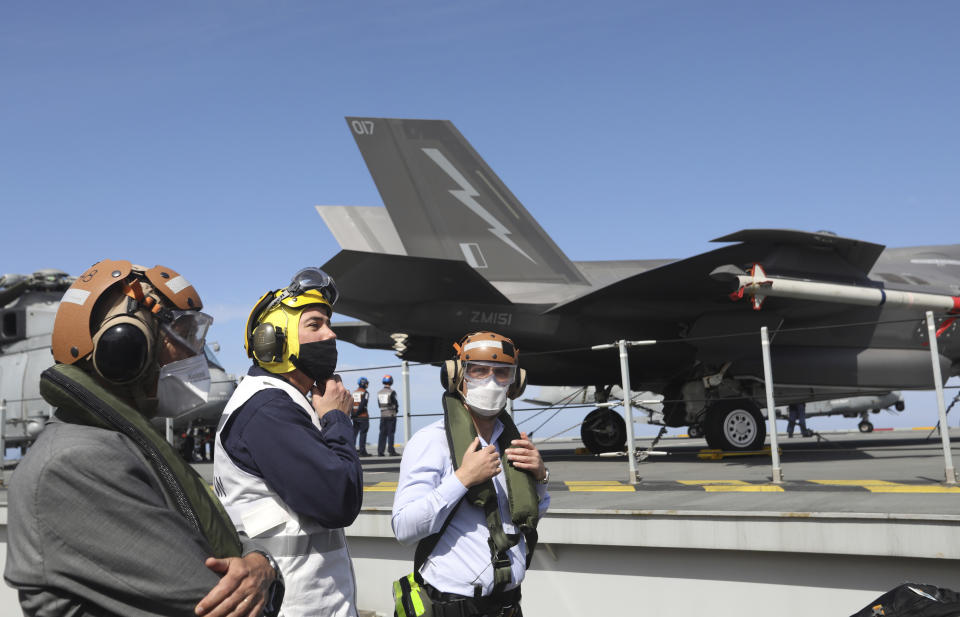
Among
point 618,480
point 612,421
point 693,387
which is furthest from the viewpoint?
point 612,421

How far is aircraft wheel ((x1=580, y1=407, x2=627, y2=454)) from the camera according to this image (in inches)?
547

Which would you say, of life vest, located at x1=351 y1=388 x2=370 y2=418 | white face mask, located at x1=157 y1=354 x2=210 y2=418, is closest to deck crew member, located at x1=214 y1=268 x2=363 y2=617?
white face mask, located at x1=157 y1=354 x2=210 y2=418

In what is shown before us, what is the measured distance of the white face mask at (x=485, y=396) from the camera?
10.0 feet

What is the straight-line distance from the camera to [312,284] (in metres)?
2.91

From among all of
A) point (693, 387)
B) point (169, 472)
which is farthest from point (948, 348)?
point (169, 472)

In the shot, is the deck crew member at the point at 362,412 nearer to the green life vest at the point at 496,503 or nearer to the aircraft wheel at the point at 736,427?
the aircraft wheel at the point at 736,427

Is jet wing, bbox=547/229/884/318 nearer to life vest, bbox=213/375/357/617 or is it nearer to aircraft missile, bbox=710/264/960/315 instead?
aircraft missile, bbox=710/264/960/315

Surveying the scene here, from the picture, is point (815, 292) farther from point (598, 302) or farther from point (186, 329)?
point (186, 329)

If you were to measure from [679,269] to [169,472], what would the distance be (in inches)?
402

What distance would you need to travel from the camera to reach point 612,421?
13945 millimetres

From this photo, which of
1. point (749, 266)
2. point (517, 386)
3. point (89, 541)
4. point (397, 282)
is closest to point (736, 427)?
point (749, 266)

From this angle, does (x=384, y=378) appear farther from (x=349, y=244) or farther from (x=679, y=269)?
(x=679, y=269)

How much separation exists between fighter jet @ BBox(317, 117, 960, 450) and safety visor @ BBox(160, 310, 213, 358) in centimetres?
862

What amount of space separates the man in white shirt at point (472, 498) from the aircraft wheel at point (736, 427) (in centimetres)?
927
